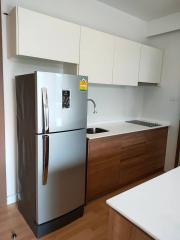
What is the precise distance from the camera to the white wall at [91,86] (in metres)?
2.13

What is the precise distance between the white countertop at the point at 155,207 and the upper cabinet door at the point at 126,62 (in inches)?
72.3

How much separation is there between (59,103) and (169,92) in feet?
7.52

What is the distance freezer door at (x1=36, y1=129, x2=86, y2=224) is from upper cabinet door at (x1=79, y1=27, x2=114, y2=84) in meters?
0.80

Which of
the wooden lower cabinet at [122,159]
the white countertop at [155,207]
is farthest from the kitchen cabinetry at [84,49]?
the white countertop at [155,207]

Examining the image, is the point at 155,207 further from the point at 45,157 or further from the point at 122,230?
the point at 45,157

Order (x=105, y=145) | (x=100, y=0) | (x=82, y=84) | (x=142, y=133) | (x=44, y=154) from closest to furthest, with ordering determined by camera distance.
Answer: (x=44, y=154), (x=82, y=84), (x=105, y=145), (x=100, y=0), (x=142, y=133)

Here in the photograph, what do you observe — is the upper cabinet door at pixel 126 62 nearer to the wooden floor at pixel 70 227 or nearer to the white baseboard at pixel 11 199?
the wooden floor at pixel 70 227

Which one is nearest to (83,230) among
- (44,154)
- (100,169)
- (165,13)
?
(100,169)

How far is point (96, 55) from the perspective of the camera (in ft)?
7.79

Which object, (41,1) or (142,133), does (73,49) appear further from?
(142,133)

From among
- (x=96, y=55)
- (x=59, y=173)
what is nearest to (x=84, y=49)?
(x=96, y=55)

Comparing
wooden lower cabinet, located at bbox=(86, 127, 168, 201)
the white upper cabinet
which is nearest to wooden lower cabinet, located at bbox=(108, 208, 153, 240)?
wooden lower cabinet, located at bbox=(86, 127, 168, 201)

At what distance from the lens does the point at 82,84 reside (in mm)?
1944

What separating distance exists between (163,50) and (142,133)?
5.14 ft
